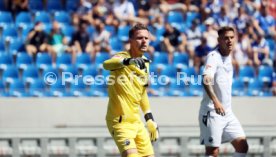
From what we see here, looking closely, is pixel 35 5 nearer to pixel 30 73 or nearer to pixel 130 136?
pixel 30 73

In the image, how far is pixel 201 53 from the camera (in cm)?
1606

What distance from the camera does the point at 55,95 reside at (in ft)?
47.9

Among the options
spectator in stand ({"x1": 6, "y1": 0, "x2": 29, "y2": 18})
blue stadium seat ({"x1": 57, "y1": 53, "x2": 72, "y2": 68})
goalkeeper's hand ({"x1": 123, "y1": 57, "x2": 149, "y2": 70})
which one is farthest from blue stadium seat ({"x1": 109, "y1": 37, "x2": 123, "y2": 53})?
goalkeeper's hand ({"x1": 123, "y1": 57, "x2": 149, "y2": 70})

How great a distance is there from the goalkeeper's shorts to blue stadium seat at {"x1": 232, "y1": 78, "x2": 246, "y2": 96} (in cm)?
672

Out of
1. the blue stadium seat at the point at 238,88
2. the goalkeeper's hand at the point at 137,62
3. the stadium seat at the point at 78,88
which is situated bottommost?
the blue stadium seat at the point at 238,88

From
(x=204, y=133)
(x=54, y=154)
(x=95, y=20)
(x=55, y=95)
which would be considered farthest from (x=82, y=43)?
(x=204, y=133)

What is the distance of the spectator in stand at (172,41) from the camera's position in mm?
16094

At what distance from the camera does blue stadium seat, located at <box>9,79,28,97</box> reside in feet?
47.9

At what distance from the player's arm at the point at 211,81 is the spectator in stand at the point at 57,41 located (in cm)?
647

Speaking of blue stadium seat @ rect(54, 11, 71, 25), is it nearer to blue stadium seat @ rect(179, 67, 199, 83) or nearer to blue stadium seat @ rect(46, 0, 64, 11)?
blue stadium seat @ rect(46, 0, 64, 11)

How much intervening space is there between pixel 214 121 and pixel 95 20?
714cm

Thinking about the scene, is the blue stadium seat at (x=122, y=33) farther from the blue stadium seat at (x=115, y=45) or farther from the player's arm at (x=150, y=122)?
the player's arm at (x=150, y=122)

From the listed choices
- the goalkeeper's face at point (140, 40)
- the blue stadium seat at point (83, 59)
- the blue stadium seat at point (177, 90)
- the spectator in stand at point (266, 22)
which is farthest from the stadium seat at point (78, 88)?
the goalkeeper's face at point (140, 40)

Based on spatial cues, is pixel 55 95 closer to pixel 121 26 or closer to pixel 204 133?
pixel 121 26
